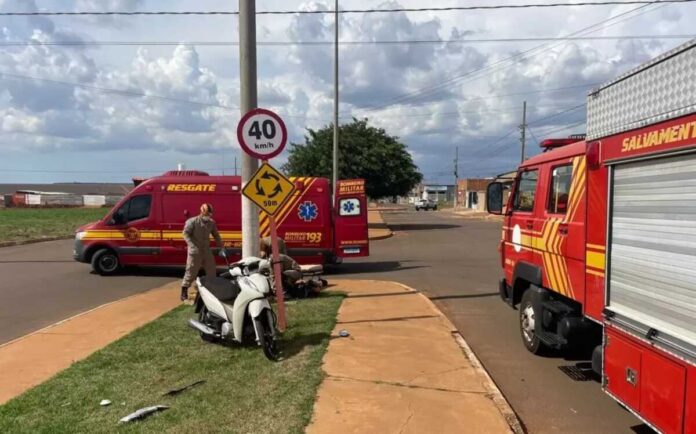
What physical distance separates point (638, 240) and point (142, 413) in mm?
3918

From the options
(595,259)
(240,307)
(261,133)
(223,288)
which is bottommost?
(240,307)

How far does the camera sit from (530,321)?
694 cm

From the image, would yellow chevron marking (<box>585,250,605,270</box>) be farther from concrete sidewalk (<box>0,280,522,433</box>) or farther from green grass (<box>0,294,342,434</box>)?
green grass (<box>0,294,342,434</box>)

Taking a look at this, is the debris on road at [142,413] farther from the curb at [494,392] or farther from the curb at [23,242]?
the curb at [23,242]

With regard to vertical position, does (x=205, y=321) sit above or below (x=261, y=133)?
below

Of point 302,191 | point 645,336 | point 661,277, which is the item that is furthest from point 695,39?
point 302,191

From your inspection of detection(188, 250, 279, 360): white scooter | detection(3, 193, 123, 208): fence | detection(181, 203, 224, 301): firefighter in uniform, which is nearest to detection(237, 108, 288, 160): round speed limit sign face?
detection(188, 250, 279, 360): white scooter

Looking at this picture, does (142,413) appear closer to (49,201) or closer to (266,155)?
(266,155)

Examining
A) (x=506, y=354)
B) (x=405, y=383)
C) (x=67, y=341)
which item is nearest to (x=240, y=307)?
(x=405, y=383)

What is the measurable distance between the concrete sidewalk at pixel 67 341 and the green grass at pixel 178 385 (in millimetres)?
322

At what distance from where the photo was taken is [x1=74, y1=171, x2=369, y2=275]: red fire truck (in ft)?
47.0

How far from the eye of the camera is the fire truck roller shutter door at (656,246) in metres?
3.45

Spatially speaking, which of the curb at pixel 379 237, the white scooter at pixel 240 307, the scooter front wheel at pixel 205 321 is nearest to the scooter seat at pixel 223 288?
the white scooter at pixel 240 307

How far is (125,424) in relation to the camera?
176 inches
